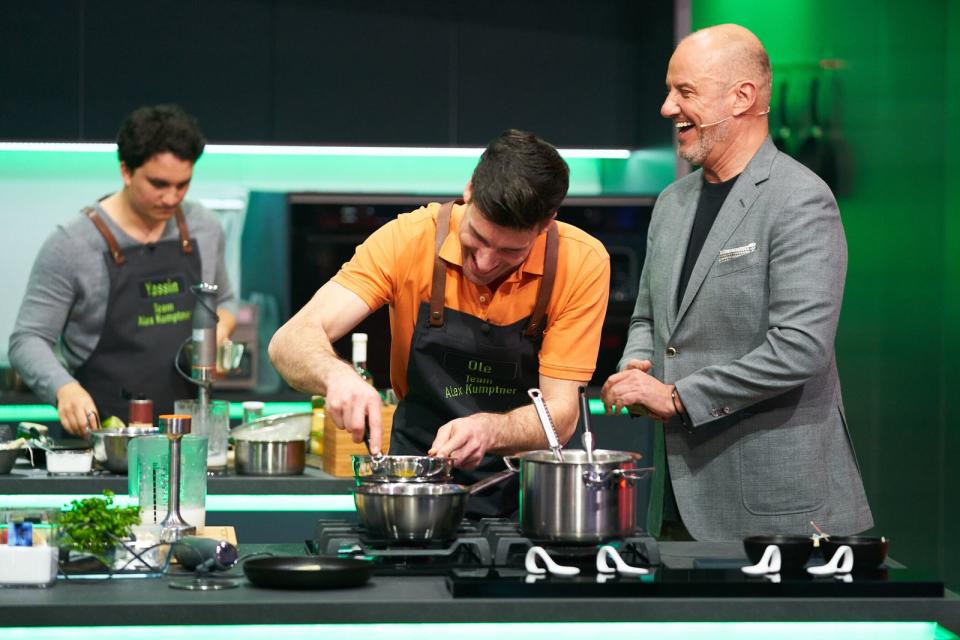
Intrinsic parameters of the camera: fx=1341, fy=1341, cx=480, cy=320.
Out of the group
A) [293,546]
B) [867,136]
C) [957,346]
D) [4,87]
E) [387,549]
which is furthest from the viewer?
[4,87]

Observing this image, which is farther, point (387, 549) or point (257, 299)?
point (257, 299)

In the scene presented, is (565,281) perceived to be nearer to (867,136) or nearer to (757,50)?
(757,50)

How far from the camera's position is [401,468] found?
1.98 metres

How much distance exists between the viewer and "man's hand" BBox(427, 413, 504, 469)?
2084mm

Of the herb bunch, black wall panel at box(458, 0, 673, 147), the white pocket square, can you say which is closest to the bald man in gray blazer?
the white pocket square

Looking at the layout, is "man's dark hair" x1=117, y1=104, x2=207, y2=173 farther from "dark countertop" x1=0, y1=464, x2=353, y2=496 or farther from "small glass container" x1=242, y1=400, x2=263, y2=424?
"dark countertop" x1=0, y1=464, x2=353, y2=496

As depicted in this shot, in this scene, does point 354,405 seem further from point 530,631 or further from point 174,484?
point 530,631

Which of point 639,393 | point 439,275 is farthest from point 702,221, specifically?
point 439,275

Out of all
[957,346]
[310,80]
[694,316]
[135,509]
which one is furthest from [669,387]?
[310,80]

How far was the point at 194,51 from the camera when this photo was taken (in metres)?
5.39

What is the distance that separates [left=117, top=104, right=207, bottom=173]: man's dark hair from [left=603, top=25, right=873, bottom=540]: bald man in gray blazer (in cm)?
148

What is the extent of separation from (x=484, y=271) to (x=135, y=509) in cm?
72

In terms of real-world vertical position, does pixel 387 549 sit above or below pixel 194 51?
below

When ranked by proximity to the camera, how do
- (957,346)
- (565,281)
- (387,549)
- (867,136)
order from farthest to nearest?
(867,136) < (957,346) < (565,281) < (387,549)
